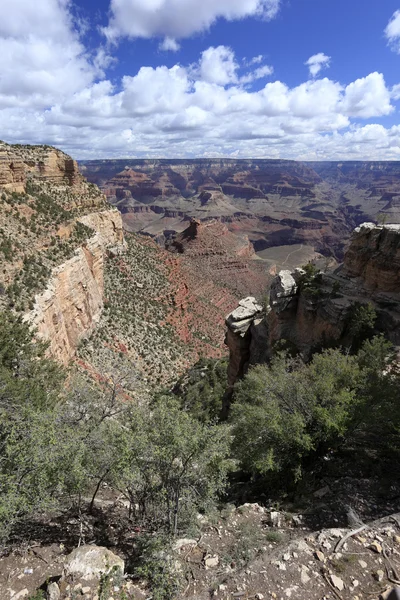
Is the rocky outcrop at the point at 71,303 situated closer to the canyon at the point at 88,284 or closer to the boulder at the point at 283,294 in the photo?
the canyon at the point at 88,284

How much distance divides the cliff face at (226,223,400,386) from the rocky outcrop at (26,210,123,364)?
49.1 ft

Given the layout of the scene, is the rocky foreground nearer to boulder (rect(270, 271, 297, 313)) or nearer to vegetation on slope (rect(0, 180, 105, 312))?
vegetation on slope (rect(0, 180, 105, 312))

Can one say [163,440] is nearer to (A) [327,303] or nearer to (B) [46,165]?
(A) [327,303]

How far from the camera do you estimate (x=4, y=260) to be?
26.2m

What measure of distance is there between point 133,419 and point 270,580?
5.56m

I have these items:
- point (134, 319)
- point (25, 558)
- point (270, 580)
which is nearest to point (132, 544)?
point (25, 558)

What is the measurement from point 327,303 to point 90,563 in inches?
924

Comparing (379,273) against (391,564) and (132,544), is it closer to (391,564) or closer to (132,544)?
(391,564)

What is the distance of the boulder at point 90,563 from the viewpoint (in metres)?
7.66

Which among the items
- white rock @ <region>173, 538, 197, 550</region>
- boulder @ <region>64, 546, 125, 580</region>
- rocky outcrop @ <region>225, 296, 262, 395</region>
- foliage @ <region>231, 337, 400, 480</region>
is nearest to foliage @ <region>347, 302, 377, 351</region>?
foliage @ <region>231, 337, 400, 480</region>

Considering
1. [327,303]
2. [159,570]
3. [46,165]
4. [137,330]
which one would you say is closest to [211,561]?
[159,570]

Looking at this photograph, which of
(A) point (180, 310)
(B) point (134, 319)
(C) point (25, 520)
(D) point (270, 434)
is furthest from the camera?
(A) point (180, 310)

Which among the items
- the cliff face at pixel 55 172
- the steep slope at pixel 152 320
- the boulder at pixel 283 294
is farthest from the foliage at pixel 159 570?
the cliff face at pixel 55 172

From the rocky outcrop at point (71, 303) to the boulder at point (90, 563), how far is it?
42.3 feet
